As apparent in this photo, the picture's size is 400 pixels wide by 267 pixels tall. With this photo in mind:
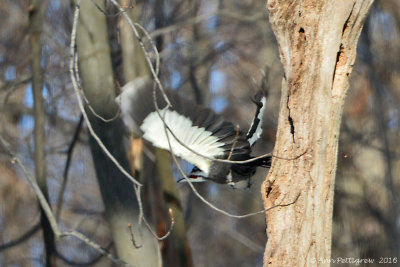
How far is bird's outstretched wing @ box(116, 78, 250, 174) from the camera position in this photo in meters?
2.71

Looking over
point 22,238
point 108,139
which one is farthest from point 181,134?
point 22,238

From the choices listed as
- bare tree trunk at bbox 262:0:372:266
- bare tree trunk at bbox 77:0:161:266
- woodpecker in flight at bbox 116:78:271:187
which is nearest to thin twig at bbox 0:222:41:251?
bare tree trunk at bbox 77:0:161:266

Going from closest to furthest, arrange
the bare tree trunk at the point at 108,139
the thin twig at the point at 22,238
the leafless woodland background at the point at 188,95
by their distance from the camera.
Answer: the bare tree trunk at the point at 108,139 < the leafless woodland background at the point at 188,95 < the thin twig at the point at 22,238

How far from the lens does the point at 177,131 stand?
2.78 meters

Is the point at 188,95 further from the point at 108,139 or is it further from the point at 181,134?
the point at 181,134

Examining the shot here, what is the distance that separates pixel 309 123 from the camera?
214 cm

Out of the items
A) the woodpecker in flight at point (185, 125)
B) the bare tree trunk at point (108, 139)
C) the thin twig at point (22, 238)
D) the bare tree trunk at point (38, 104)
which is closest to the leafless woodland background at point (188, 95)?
the thin twig at point (22, 238)

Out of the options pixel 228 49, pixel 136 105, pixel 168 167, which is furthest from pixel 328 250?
pixel 228 49

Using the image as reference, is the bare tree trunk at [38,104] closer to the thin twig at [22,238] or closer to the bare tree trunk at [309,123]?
the thin twig at [22,238]

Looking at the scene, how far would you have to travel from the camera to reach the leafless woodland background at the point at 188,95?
5.31 m

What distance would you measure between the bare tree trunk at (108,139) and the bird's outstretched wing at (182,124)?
830mm

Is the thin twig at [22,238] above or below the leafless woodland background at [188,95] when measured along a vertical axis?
below

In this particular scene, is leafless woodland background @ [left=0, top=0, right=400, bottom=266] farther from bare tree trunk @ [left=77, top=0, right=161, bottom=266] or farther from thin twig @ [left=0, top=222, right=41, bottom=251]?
bare tree trunk @ [left=77, top=0, right=161, bottom=266]

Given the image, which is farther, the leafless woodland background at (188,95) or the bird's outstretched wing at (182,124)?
the leafless woodland background at (188,95)
